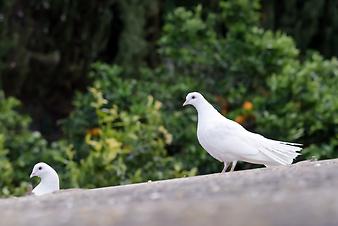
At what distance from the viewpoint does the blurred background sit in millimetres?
7152

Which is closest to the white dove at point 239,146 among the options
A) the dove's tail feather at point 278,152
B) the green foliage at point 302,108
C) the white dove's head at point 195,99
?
the dove's tail feather at point 278,152

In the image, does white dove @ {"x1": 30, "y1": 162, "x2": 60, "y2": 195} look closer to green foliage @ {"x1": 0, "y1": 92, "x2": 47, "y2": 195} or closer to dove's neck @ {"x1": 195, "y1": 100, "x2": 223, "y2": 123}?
dove's neck @ {"x1": 195, "y1": 100, "x2": 223, "y2": 123}

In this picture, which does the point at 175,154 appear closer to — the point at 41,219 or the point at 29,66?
Result: the point at 29,66

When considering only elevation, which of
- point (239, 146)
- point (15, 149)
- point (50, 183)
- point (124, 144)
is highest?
point (239, 146)

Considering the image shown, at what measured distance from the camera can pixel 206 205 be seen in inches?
92.4

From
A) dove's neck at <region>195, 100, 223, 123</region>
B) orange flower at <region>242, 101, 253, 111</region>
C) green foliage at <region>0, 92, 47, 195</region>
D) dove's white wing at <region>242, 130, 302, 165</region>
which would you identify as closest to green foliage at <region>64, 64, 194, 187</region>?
green foliage at <region>0, 92, 47, 195</region>

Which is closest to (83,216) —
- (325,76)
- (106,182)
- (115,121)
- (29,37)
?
(106,182)

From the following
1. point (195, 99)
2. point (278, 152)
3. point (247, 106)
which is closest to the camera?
point (278, 152)

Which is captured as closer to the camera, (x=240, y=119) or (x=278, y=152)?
(x=278, y=152)

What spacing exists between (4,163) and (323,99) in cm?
294

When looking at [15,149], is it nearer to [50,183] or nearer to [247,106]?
[247,106]

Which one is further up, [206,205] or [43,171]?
[206,205]

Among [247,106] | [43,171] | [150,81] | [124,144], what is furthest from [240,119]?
[43,171]

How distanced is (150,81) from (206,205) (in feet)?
22.0
